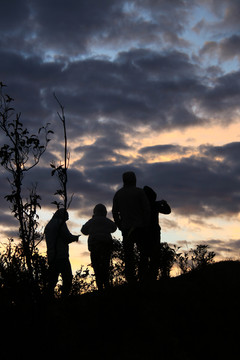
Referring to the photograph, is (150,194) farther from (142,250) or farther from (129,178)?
(142,250)

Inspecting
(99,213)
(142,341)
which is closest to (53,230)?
(99,213)

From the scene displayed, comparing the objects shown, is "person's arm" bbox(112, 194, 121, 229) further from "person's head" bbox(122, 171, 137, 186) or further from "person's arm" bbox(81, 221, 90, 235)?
"person's arm" bbox(81, 221, 90, 235)

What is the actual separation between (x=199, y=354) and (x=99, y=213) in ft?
19.9

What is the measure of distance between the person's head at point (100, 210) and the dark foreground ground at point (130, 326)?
3.68 metres

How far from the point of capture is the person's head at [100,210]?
11.6 m

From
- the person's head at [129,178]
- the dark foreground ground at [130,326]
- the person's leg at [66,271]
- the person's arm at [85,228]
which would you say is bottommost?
the dark foreground ground at [130,326]

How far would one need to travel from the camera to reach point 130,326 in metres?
6.73

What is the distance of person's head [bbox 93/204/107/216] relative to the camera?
11625mm

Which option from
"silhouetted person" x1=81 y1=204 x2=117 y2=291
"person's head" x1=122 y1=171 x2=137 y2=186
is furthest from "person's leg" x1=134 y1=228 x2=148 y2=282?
"silhouetted person" x1=81 y1=204 x2=117 y2=291

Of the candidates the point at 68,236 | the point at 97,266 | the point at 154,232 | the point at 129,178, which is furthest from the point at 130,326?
the point at 97,266

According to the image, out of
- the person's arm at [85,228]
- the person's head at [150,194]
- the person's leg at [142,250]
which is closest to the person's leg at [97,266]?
the person's arm at [85,228]

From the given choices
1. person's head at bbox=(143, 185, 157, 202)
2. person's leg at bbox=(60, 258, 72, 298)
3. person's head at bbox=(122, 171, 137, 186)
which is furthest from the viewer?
person's leg at bbox=(60, 258, 72, 298)

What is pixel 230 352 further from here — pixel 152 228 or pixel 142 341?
pixel 152 228

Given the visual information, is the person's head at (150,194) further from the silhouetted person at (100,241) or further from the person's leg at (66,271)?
the person's leg at (66,271)
